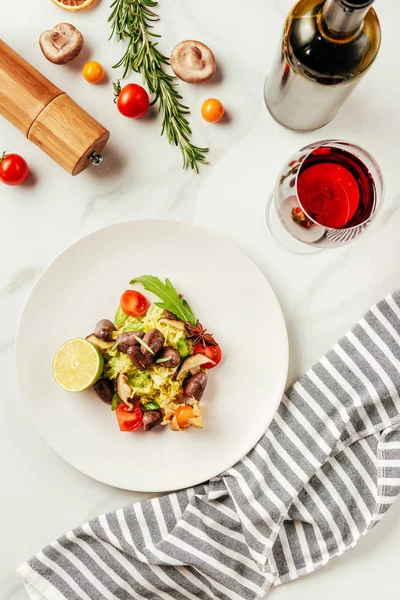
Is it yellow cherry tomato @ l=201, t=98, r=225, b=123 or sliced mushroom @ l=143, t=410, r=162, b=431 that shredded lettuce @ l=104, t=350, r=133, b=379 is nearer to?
sliced mushroom @ l=143, t=410, r=162, b=431

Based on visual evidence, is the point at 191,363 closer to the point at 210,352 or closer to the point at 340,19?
the point at 210,352

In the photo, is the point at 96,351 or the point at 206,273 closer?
the point at 96,351

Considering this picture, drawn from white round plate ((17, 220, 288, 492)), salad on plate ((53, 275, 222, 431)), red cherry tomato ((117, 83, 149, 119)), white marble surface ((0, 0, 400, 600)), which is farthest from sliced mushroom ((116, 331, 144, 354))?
red cherry tomato ((117, 83, 149, 119))

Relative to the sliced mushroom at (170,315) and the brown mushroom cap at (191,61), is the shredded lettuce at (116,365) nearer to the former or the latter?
the sliced mushroom at (170,315)

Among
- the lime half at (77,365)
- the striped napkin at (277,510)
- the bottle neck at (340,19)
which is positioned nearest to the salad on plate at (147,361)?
the lime half at (77,365)

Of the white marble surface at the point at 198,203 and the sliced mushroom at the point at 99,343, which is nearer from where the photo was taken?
the sliced mushroom at the point at 99,343

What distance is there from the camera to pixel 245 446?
1315mm

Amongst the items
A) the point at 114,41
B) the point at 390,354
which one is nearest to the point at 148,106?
the point at 114,41

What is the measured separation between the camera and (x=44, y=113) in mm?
1255

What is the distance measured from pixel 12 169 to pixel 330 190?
0.74 m

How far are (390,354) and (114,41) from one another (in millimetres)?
1018

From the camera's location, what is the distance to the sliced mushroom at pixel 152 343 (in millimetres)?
1239

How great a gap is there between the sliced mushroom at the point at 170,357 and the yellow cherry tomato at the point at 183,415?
0.10 metres

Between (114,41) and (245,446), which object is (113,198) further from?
(245,446)
